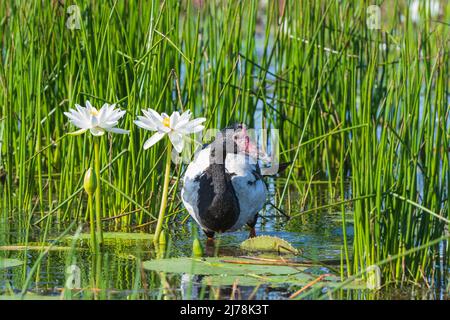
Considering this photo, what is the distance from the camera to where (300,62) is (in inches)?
245

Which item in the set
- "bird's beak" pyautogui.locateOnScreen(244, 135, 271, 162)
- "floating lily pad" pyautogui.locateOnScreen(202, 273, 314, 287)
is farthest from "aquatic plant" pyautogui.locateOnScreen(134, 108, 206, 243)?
"bird's beak" pyautogui.locateOnScreen(244, 135, 271, 162)

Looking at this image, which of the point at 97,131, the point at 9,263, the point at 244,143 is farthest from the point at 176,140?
the point at 9,263

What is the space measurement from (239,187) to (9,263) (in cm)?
140

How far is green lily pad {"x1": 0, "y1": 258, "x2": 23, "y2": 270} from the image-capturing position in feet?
14.2

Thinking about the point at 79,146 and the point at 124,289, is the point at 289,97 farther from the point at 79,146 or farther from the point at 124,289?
the point at 124,289

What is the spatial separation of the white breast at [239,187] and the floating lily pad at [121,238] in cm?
30

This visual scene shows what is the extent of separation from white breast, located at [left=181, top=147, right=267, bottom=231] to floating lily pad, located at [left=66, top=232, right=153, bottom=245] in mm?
303

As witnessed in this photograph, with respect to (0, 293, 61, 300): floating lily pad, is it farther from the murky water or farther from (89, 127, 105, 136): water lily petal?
(89, 127, 105, 136): water lily petal

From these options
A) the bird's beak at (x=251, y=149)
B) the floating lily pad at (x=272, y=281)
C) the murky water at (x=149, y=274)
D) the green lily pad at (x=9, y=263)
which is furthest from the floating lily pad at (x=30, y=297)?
the bird's beak at (x=251, y=149)

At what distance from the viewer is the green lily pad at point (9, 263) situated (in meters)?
4.34

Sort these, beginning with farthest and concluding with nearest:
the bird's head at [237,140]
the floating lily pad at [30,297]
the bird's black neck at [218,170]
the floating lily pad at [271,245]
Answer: the bird's head at [237,140] → the bird's black neck at [218,170] → the floating lily pad at [271,245] → the floating lily pad at [30,297]

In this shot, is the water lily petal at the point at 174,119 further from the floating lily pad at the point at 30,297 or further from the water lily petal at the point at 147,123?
the floating lily pad at the point at 30,297
